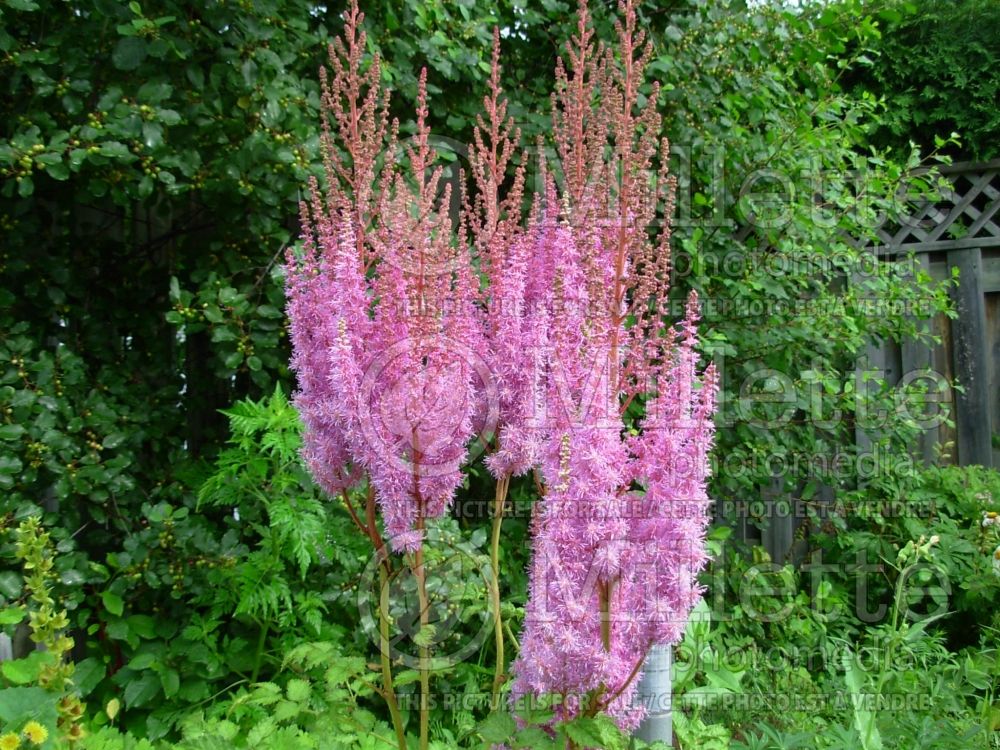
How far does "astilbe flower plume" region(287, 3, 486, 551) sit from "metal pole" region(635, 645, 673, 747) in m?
0.63

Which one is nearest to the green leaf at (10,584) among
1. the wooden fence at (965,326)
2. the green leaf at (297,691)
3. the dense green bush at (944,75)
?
the green leaf at (297,691)

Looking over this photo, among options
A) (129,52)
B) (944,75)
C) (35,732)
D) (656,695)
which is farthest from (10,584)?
(944,75)

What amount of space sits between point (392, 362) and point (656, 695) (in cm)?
92

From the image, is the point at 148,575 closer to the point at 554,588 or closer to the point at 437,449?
the point at 437,449

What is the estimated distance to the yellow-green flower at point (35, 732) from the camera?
1.50 meters

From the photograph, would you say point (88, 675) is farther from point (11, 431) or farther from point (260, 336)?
point (260, 336)

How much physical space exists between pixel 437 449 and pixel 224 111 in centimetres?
169

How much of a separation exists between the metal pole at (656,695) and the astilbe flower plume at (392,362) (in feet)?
2.06

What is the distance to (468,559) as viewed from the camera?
2.27 meters

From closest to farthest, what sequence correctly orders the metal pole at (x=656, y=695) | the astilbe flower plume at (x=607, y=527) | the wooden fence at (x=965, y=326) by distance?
the astilbe flower plume at (x=607, y=527) → the metal pole at (x=656, y=695) → the wooden fence at (x=965, y=326)

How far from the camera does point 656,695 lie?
5.52ft

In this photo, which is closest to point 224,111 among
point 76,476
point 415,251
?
point 76,476

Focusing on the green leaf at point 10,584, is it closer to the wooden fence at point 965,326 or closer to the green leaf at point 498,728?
the green leaf at point 498,728

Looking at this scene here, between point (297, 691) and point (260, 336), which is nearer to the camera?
point (297, 691)
